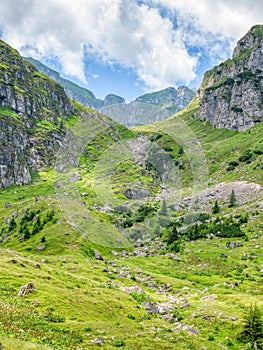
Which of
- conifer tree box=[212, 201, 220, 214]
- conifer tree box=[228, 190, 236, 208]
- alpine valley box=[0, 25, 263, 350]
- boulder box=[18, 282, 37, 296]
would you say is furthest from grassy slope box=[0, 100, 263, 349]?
conifer tree box=[228, 190, 236, 208]

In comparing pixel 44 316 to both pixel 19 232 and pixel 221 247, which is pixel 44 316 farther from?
pixel 19 232

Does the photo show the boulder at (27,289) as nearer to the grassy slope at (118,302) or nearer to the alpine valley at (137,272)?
the alpine valley at (137,272)

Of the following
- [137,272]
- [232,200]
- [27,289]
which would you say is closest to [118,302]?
[27,289]

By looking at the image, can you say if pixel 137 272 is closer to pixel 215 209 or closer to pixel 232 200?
pixel 215 209

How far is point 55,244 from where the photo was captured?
322 ft

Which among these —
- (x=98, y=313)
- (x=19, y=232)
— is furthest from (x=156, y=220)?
(x=98, y=313)

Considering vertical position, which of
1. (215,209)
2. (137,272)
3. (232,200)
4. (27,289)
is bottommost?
(137,272)

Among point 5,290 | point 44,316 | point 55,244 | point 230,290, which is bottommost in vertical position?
point 230,290

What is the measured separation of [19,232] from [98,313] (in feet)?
295

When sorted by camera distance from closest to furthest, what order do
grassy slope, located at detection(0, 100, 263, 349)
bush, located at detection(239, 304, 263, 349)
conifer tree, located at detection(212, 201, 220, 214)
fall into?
1. grassy slope, located at detection(0, 100, 263, 349)
2. bush, located at detection(239, 304, 263, 349)
3. conifer tree, located at detection(212, 201, 220, 214)

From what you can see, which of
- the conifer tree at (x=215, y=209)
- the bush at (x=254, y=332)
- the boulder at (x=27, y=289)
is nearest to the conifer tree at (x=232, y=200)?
the conifer tree at (x=215, y=209)

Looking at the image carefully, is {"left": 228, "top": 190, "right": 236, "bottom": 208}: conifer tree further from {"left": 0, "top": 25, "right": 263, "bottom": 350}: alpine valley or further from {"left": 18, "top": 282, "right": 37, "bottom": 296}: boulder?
{"left": 18, "top": 282, "right": 37, "bottom": 296}: boulder

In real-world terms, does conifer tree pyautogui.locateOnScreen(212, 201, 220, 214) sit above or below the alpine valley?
above

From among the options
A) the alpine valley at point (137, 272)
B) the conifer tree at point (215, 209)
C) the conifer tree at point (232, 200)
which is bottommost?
the alpine valley at point (137, 272)
